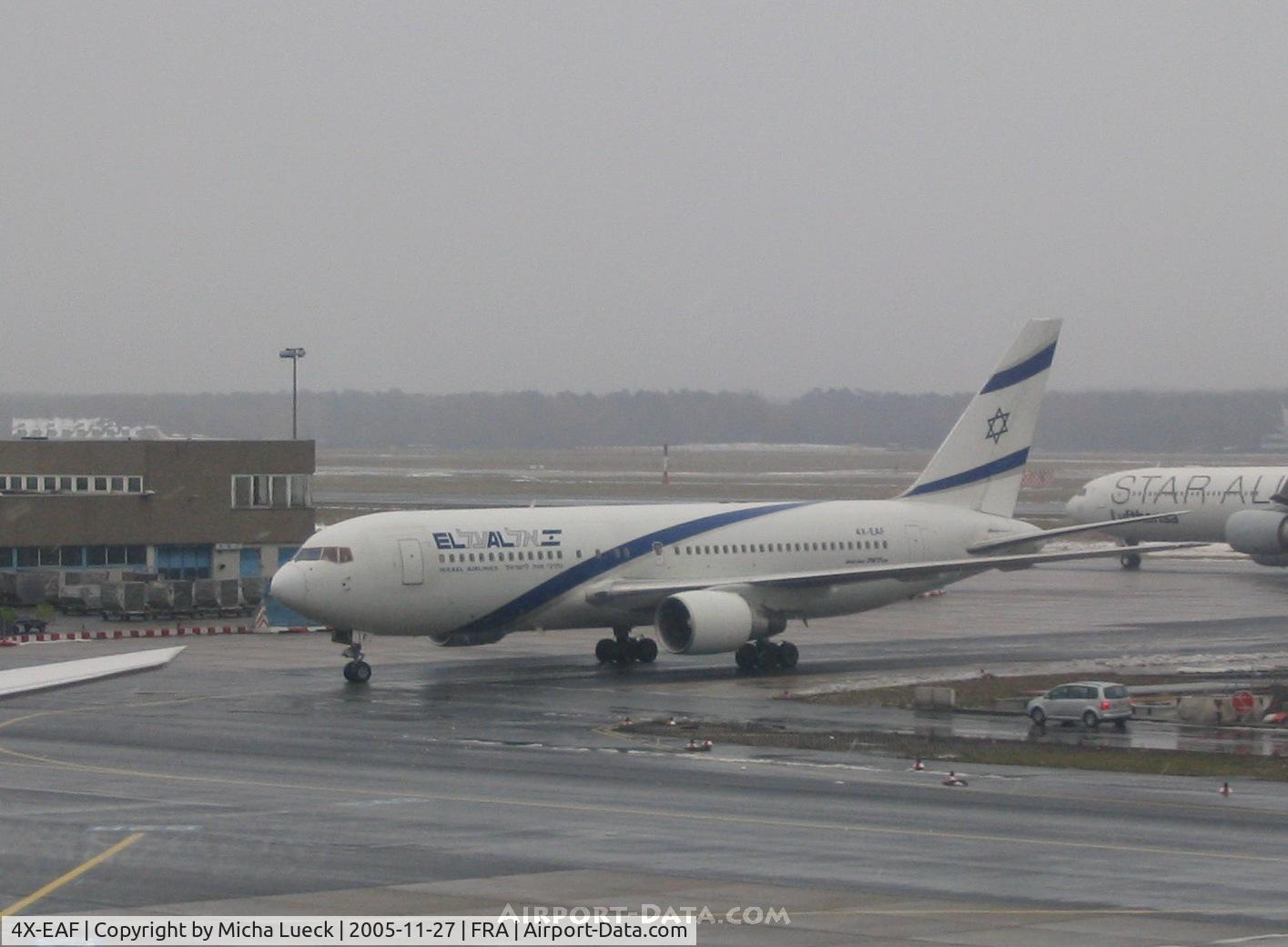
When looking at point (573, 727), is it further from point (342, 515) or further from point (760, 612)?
point (342, 515)

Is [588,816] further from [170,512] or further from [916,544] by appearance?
[170,512]

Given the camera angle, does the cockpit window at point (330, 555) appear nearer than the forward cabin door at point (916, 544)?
Yes

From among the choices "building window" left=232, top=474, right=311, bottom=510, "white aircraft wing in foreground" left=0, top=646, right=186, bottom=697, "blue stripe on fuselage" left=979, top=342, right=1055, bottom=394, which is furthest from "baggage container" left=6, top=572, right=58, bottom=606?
"white aircraft wing in foreground" left=0, top=646, right=186, bottom=697

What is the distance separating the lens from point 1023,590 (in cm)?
7669

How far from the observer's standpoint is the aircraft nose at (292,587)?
44719mm

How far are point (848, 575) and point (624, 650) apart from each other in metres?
6.12

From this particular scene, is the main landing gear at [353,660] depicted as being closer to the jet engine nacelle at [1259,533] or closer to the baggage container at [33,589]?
the baggage container at [33,589]

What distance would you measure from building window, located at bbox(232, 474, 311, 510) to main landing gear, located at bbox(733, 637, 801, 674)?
24.0 metres

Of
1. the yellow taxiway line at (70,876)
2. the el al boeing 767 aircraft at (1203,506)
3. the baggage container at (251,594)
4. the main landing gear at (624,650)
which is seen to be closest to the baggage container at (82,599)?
the baggage container at (251,594)

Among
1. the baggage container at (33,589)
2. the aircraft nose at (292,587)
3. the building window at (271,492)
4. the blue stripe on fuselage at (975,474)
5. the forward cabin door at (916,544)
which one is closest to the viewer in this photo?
the aircraft nose at (292,587)

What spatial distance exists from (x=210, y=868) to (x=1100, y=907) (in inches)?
392

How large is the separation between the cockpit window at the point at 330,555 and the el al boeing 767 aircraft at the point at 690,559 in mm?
38

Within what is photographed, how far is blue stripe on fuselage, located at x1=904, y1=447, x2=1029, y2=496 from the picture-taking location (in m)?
54.3

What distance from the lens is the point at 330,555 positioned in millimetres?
45156
